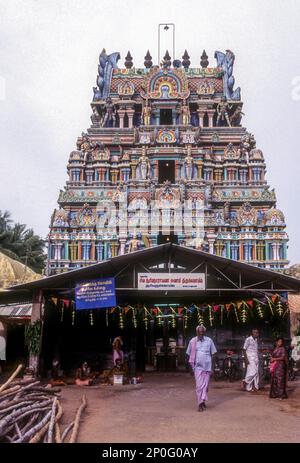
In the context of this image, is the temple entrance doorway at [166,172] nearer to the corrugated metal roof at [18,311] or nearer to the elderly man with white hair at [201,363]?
the corrugated metal roof at [18,311]

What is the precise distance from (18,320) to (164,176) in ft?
58.3

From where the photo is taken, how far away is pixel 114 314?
18.4m

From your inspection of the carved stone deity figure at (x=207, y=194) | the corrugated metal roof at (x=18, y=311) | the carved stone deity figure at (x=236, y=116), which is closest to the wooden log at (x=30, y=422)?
the corrugated metal roof at (x=18, y=311)

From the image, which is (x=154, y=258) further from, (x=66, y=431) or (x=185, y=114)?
(x=185, y=114)

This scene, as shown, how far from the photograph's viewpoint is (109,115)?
1507 inches

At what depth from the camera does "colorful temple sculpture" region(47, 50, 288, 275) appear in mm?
31578

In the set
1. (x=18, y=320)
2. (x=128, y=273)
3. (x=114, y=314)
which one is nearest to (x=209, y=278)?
(x=128, y=273)

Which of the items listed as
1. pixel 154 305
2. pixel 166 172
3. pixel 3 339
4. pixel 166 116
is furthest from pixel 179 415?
pixel 166 116

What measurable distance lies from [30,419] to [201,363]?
3.35 m

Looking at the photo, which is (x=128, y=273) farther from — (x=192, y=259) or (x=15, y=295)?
(x=15, y=295)

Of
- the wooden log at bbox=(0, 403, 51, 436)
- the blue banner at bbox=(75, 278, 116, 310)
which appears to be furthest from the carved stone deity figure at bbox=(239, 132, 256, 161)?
the wooden log at bbox=(0, 403, 51, 436)

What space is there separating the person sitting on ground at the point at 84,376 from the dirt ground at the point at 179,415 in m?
0.45

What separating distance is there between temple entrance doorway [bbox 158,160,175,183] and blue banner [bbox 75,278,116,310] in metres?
21.4

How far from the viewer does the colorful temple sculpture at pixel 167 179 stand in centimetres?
3158
